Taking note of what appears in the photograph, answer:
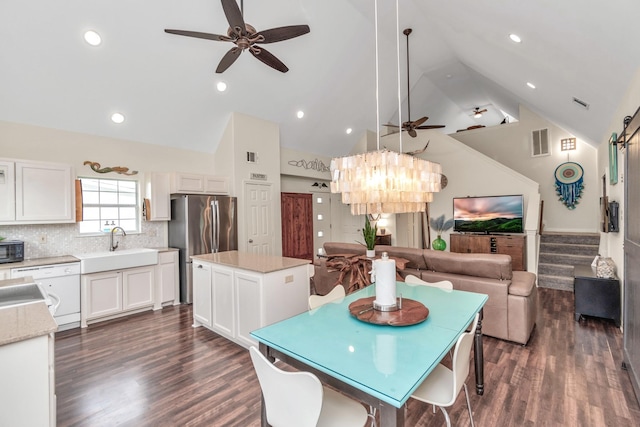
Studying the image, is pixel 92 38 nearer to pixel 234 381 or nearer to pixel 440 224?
pixel 234 381

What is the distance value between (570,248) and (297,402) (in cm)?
652

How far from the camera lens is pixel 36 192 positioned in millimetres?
3613

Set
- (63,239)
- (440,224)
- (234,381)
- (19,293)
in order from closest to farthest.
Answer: (19,293) → (234,381) → (63,239) → (440,224)

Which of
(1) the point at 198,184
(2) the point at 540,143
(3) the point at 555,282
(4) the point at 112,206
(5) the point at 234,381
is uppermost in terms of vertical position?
(2) the point at 540,143

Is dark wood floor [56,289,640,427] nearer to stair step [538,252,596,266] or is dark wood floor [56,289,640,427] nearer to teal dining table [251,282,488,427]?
teal dining table [251,282,488,427]

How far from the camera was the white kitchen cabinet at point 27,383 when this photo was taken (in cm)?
133

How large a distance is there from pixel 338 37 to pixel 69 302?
5.75m

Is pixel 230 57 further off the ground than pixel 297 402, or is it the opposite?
pixel 230 57

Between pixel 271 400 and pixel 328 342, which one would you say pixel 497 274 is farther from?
pixel 271 400

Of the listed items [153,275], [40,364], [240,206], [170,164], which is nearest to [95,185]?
[170,164]

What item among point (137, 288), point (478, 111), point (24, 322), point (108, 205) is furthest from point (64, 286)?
point (478, 111)

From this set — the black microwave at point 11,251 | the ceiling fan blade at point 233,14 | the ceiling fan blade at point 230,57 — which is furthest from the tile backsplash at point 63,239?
the ceiling fan blade at point 233,14

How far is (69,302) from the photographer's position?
3.60m

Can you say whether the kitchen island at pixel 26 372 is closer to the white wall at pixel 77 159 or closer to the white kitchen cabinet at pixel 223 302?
the white kitchen cabinet at pixel 223 302
